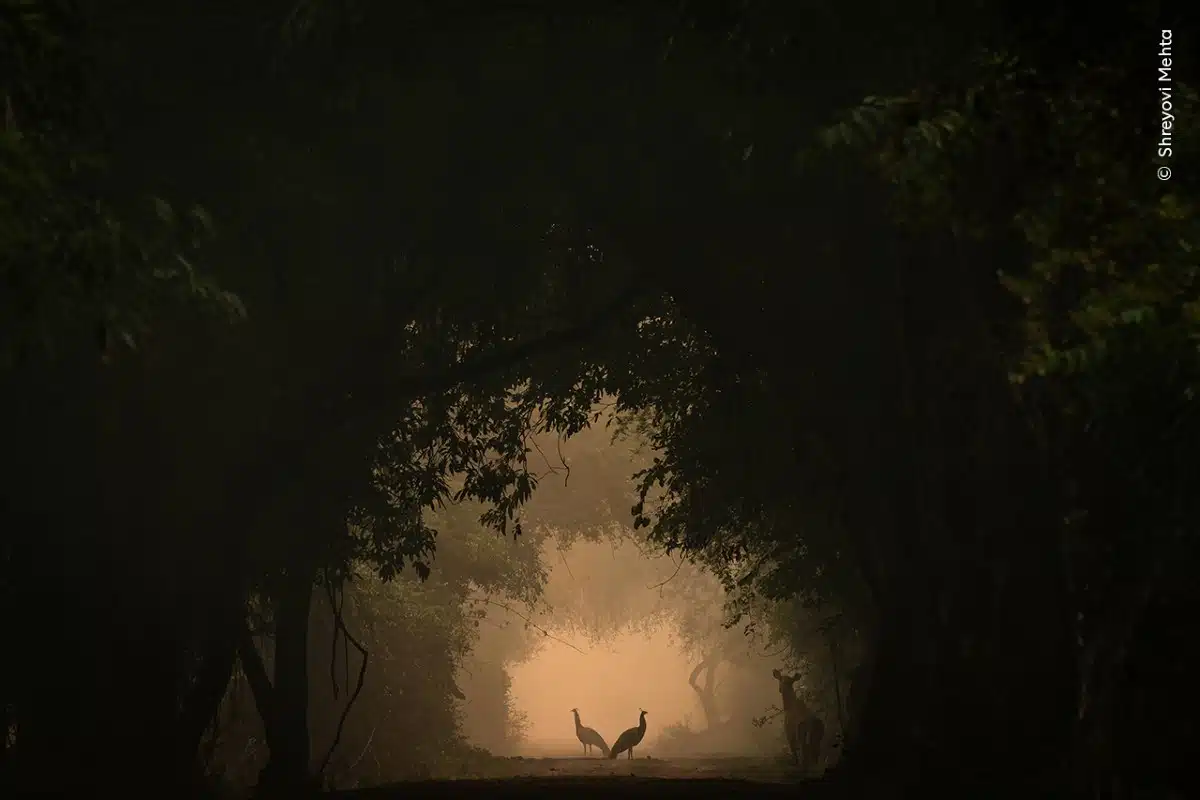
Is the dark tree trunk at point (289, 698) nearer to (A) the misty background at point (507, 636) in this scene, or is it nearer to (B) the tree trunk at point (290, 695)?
(B) the tree trunk at point (290, 695)

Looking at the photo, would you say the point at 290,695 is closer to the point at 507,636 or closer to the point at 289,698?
the point at 289,698

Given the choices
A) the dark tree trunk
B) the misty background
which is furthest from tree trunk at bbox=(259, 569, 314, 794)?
the misty background

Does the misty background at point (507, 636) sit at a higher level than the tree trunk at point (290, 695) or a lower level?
higher

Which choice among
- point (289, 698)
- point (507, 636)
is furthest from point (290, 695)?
point (507, 636)

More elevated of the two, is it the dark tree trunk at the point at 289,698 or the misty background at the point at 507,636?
the misty background at the point at 507,636

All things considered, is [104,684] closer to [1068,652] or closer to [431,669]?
[1068,652]

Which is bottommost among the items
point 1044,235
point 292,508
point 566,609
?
point 1044,235

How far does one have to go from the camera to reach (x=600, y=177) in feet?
33.3

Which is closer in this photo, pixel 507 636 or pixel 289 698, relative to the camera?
pixel 289 698

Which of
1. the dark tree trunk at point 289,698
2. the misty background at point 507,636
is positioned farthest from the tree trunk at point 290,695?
the misty background at point 507,636

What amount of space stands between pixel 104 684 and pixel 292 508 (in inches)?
180

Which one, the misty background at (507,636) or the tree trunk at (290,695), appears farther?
the misty background at (507,636)

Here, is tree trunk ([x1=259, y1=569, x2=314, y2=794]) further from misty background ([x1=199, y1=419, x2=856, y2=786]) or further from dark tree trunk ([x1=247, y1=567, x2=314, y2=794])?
misty background ([x1=199, y1=419, x2=856, y2=786])

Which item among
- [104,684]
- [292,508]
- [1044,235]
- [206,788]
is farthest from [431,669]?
[1044,235]
